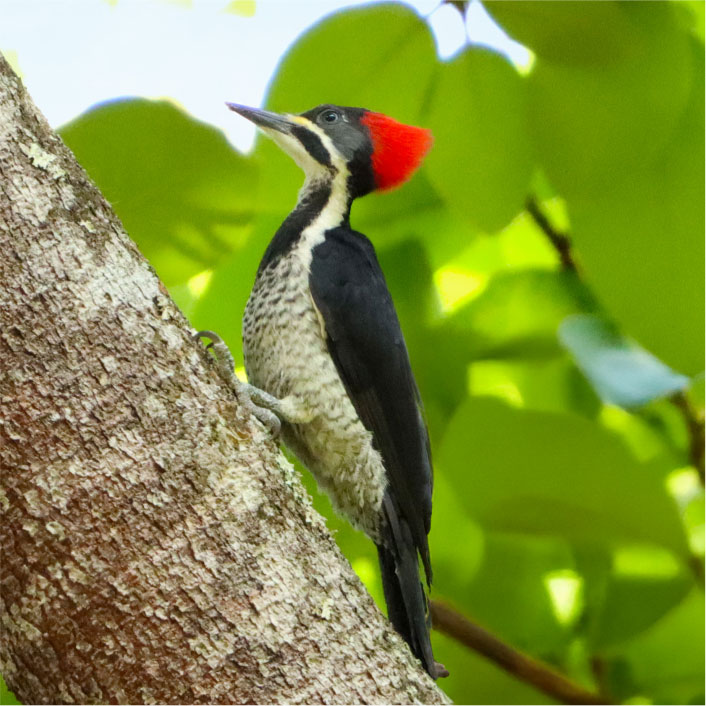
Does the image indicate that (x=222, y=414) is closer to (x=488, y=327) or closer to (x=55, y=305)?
(x=55, y=305)

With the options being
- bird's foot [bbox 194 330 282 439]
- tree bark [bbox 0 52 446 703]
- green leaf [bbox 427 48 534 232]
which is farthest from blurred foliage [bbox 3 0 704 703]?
tree bark [bbox 0 52 446 703]

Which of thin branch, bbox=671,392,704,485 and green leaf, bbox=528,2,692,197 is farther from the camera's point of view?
thin branch, bbox=671,392,704,485

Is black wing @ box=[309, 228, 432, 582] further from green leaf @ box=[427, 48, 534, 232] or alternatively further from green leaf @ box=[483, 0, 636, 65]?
green leaf @ box=[483, 0, 636, 65]

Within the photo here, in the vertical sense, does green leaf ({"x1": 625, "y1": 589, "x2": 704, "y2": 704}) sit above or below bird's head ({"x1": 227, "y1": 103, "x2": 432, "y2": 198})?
below

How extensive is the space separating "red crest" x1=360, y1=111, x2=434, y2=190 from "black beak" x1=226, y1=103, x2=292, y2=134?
0.13 m

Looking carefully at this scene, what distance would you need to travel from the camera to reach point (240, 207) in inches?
52.4

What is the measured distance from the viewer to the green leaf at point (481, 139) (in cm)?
121

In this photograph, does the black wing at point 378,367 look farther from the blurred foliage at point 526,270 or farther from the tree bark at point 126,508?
the tree bark at point 126,508

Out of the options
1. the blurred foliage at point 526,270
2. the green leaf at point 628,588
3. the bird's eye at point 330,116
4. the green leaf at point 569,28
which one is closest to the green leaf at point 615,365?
the blurred foliage at point 526,270

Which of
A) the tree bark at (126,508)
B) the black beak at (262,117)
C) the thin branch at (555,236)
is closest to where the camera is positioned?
the tree bark at (126,508)

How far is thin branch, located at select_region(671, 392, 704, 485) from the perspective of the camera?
1.50 metres

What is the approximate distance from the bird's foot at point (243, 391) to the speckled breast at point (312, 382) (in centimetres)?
5

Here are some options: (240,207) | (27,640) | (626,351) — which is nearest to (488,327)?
(626,351)

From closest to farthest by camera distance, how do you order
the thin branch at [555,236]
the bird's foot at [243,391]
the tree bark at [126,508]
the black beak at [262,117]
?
the tree bark at [126,508] → the bird's foot at [243,391] → the black beak at [262,117] → the thin branch at [555,236]
